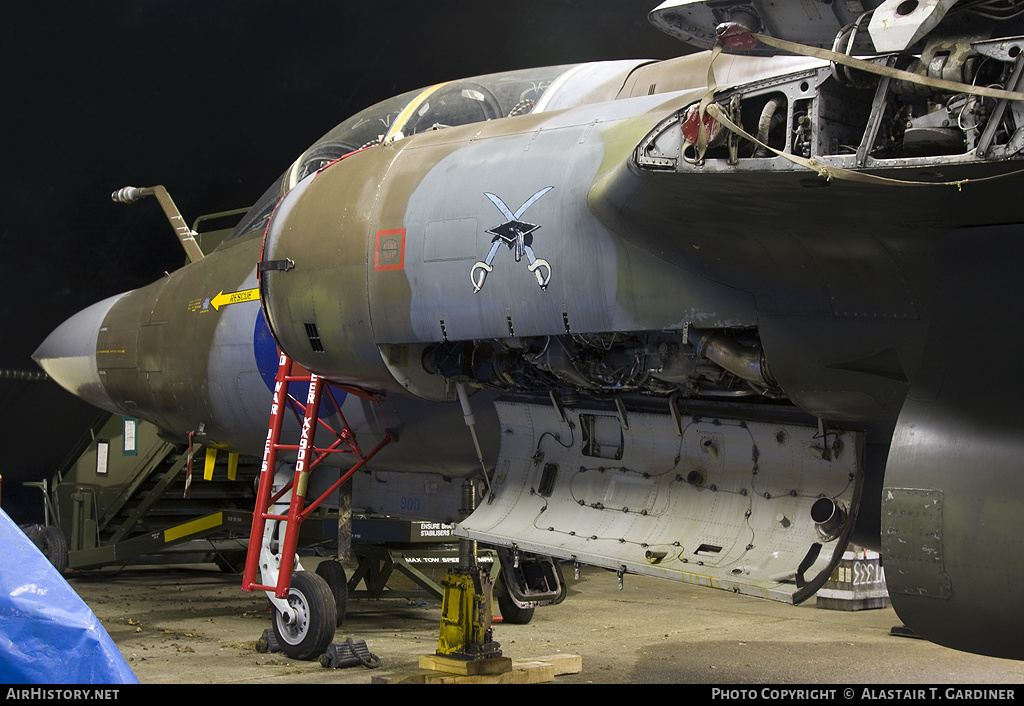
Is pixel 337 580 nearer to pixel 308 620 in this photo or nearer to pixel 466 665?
pixel 308 620

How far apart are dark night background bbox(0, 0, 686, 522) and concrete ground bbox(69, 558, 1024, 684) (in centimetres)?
447

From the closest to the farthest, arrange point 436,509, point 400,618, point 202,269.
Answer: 1. point 436,509
2. point 202,269
3. point 400,618

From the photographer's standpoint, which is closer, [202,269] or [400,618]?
[202,269]

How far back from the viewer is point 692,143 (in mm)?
3742

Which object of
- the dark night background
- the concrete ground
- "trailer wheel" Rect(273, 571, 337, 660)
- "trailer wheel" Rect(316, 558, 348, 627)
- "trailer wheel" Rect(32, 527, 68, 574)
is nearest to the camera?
the concrete ground

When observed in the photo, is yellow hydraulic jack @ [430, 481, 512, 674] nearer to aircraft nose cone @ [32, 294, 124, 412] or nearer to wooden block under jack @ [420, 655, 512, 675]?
wooden block under jack @ [420, 655, 512, 675]

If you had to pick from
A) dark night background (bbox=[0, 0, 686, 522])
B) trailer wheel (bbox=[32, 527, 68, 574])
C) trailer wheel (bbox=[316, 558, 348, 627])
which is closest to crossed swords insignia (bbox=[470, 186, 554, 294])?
trailer wheel (bbox=[316, 558, 348, 627])

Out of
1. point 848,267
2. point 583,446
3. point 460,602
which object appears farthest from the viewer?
point 460,602

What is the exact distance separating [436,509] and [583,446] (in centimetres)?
211

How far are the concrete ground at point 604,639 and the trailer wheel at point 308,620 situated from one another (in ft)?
0.43

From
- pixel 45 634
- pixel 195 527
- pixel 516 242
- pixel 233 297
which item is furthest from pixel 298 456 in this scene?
pixel 195 527

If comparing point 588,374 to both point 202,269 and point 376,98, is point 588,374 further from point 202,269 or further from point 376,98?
point 376,98

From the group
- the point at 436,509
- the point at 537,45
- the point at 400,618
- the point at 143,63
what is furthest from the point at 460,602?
the point at 143,63

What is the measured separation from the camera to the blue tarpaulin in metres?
2.89
